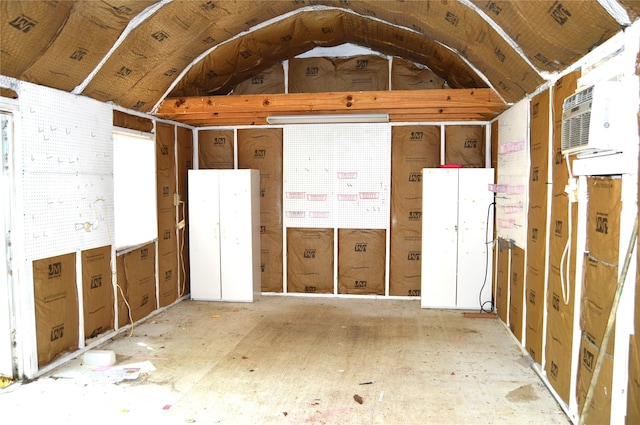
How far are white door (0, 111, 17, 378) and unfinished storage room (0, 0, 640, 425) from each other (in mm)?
16

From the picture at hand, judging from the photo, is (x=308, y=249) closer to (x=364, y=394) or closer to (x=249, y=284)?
(x=249, y=284)

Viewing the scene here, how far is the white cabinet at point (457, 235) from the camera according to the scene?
5.44m

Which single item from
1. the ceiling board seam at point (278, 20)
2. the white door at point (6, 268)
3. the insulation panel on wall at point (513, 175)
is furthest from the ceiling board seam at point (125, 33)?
the insulation panel on wall at point (513, 175)

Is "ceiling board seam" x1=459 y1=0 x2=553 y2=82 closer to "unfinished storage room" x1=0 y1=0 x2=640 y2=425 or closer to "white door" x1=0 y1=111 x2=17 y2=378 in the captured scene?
"unfinished storage room" x1=0 y1=0 x2=640 y2=425

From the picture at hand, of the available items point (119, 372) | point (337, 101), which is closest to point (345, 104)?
point (337, 101)

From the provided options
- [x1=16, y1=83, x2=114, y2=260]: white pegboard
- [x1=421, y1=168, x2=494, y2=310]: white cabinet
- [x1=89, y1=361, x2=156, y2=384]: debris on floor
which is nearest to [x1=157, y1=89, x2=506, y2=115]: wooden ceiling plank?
[x1=16, y1=83, x2=114, y2=260]: white pegboard

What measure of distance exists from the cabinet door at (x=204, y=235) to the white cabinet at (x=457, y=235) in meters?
2.56

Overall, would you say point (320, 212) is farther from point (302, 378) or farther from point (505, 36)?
point (505, 36)

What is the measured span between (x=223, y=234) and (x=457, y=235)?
2837 millimetres

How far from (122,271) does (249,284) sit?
1.66 m

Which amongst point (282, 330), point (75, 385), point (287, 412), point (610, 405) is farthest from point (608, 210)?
point (75, 385)

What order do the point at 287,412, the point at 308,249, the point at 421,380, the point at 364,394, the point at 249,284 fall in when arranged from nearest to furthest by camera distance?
the point at 287,412 < the point at 364,394 < the point at 421,380 < the point at 249,284 < the point at 308,249

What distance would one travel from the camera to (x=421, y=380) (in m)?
3.55

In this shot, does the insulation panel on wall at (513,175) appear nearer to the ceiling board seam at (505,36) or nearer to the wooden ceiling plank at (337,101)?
the wooden ceiling plank at (337,101)
